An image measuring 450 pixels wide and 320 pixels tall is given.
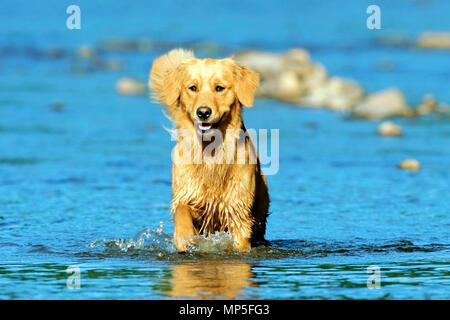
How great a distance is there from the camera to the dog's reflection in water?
711 centimetres

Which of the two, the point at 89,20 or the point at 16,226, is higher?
the point at 89,20

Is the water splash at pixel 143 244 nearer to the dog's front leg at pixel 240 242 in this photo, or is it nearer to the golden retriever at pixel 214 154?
the golden retriever at pixel 214 154

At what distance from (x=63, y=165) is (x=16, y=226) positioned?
3394mm

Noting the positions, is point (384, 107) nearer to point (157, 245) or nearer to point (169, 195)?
point (169, 195)

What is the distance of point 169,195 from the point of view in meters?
11.8

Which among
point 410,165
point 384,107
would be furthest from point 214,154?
point 384,107

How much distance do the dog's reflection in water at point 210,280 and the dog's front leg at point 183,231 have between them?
0.20m

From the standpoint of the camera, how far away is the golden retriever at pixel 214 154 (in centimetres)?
860

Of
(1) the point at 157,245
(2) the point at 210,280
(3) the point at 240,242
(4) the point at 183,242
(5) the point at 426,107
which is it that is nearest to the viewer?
(2) the point at 210,280

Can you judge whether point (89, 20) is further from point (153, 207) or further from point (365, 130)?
point (153, 207)

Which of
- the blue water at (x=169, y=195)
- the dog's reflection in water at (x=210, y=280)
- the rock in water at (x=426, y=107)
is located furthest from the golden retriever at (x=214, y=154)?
the rock in water at (x=426, y=107)

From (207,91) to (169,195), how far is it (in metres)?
3.38

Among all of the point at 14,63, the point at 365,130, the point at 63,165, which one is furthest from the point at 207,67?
the point at 14,63
